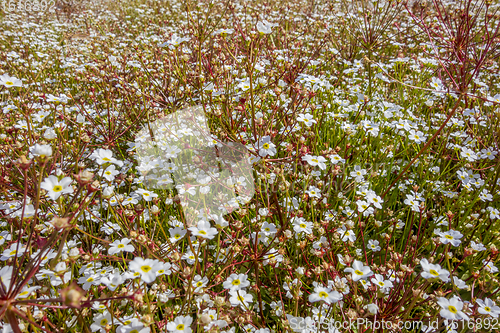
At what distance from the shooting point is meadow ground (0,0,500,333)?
175cm

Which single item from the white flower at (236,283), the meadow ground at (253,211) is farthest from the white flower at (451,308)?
the white flower at (236,283)

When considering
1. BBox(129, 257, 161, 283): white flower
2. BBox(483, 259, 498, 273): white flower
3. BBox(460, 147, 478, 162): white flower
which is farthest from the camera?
BBox(460, 147, 478, 162): white flower

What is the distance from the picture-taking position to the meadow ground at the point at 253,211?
5.74ft

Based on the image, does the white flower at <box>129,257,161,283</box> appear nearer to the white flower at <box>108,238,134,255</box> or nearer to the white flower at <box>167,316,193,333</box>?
the white flower at <box>167,316,193,333</box>

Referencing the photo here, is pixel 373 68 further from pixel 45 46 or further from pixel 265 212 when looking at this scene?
pixel 45 46

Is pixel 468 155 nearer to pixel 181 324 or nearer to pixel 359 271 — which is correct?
pixel 359 271

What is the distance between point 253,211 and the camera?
126 inches

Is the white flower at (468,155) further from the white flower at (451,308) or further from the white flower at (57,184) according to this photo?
the white flower at (57,184)

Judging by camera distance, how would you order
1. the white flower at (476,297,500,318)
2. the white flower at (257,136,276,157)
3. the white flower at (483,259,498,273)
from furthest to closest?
the white flower at (257,136,276,157) → the white flower at (483,259,498,273) → the white flower at (476,297,500,318)

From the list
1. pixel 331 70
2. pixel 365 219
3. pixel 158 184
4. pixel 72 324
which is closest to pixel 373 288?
pixel 365 219

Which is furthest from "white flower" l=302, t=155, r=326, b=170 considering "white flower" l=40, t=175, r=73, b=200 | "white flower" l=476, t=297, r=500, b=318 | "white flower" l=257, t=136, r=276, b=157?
"white flower" l=40, t=175, r=73, b=200

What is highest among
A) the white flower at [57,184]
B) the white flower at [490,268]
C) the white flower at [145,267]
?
the white flower at [57,184]

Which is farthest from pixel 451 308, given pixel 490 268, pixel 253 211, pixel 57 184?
pixel 57 184

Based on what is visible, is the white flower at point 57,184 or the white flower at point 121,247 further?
the white flower at point 121,247
